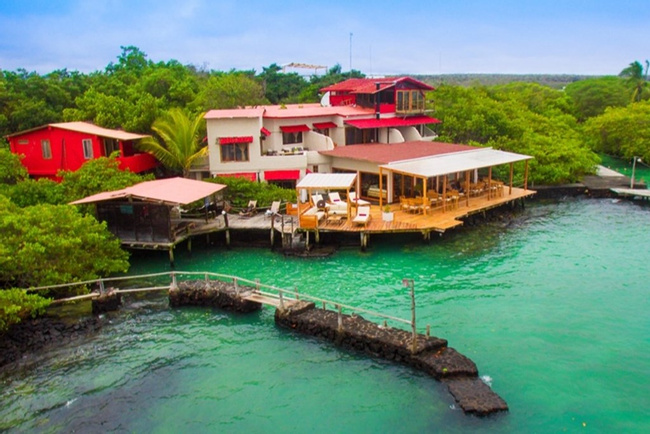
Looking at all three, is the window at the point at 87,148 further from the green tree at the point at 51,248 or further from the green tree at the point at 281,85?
the green tree at the point at 281,85

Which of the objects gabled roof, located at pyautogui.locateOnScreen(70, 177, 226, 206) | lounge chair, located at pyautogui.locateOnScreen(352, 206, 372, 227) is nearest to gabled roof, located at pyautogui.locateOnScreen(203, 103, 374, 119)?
gabled roof, located at pyautogui.locateOnScreen(70, 177, 226, 206)

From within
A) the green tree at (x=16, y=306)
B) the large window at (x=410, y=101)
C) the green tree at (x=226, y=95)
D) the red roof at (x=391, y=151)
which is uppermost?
the green tree at (x=226, y=95)

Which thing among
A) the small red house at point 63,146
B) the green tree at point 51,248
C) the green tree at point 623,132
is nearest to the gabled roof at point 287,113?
the small red house at point 63,146

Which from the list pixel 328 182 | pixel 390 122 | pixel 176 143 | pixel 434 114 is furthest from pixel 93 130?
pixel 434 114

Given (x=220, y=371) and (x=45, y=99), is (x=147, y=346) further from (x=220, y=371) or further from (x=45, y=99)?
(x=45, y=99)

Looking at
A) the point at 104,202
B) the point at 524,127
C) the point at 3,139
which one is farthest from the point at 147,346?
the point at 524,127

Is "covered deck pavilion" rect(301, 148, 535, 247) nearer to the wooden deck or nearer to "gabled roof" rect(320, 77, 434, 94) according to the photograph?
the wooden deck
